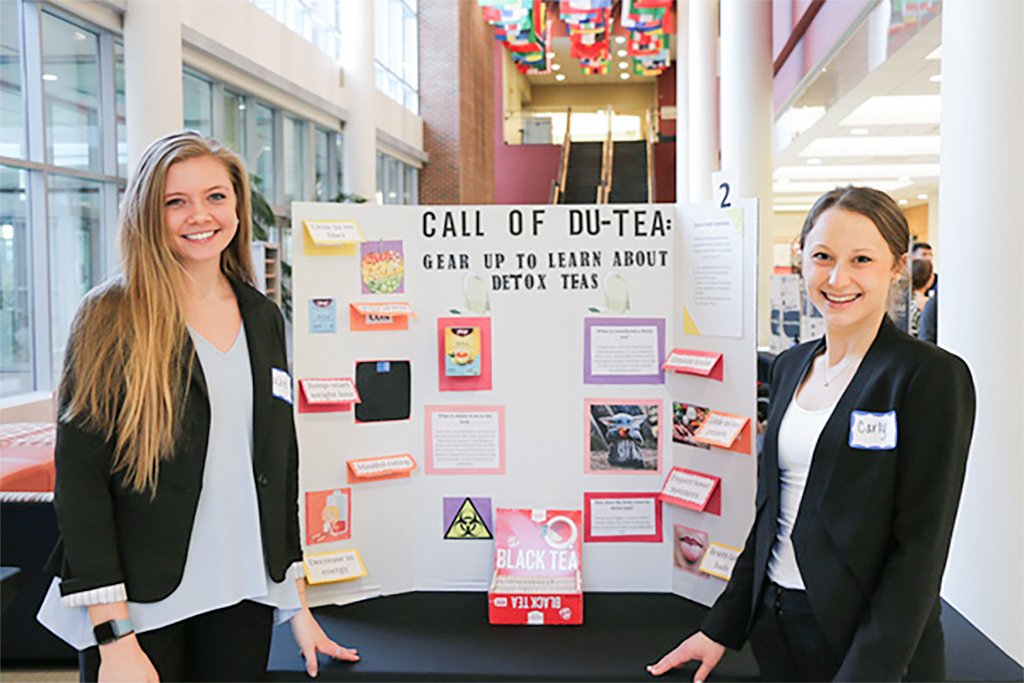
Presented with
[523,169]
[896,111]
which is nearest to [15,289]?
[896,111]

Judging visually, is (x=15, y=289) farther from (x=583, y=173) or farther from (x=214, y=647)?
(x=583, y=173)

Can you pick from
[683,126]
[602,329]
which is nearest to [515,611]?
[602,329]

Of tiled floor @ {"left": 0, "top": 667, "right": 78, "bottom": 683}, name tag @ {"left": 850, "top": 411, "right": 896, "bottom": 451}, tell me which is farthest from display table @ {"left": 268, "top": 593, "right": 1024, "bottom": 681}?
tiled floor @ {"left": 0, "top": 667, "right": 78, "bottom": 683}

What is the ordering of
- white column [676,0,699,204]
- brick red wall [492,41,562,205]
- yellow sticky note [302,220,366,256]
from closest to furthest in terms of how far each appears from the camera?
yellow sticky note [302,220,366,256]
white column [676,0,699,204]
brick red wall [492,41,562,205]

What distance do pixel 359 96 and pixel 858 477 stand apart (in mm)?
13904

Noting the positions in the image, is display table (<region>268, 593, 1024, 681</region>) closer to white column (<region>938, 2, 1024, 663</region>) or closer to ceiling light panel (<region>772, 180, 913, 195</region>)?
white column (<region>938, 2, 1024, 663</region>)

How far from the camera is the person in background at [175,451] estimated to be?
65.9 inches

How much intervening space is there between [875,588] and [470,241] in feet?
5.56

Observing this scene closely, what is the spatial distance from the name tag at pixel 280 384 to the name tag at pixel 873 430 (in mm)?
1120

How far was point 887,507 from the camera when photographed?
1.64 m

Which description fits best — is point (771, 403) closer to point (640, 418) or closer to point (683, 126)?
point (640, 418)

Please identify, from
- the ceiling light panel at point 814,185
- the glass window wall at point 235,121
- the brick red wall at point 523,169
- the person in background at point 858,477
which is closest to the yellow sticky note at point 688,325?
the person in background at point 858,477

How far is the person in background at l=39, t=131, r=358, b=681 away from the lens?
1.67 meters

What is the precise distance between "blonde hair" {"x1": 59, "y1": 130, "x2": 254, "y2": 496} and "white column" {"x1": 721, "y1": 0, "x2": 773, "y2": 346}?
29.7 ft
